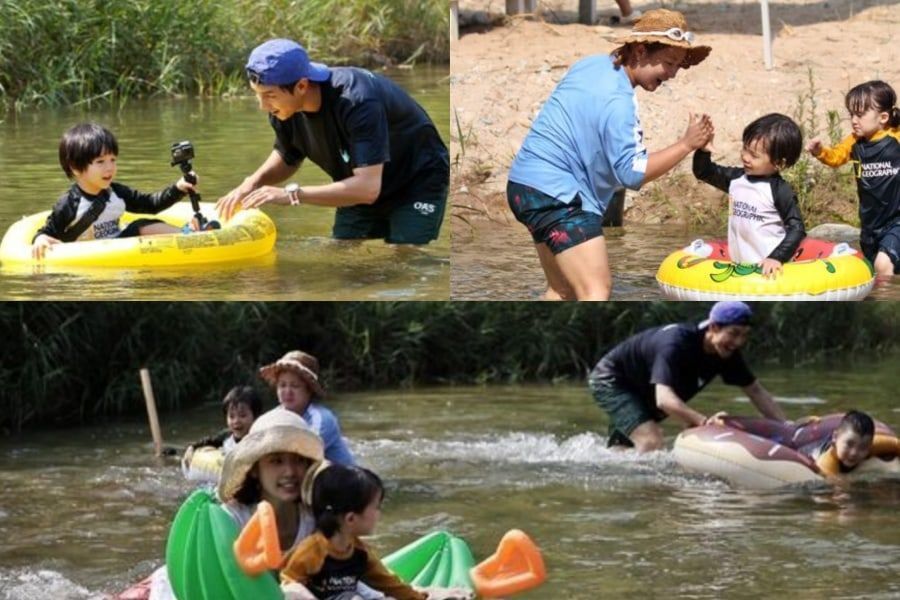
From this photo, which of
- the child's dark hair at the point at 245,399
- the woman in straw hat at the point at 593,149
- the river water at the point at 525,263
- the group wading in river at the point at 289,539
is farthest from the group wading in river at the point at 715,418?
the group wading in river at the point at 289,539

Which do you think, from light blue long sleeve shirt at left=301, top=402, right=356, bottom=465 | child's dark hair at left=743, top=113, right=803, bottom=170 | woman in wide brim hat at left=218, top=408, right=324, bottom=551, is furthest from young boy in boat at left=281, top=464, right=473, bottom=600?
child's dark hair at left=743, top=113, right=803, bottom=170

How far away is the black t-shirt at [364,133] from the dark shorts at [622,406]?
2.20 meters

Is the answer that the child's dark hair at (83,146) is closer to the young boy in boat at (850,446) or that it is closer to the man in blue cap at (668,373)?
the man in blue cap at (668,373)

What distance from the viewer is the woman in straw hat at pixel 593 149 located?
19.2ft

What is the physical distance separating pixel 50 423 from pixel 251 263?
3.76m

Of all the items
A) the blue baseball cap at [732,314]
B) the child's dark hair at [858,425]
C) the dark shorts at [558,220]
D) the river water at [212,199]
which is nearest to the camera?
the dark shorts at [558,220]

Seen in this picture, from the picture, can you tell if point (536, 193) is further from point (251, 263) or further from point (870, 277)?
point (251, 263)

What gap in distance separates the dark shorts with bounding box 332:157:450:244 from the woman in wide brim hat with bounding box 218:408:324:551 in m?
2.29

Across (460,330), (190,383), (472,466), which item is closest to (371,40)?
(460,330)

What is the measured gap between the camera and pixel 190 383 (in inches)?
482

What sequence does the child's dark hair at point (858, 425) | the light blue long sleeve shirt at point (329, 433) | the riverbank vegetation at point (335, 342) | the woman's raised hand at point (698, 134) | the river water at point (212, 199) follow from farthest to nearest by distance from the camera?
the riverbank vegetation at point (335, 342), the child's dark hair at point (858, 425), the river water at point (212, 199), the light blue long sleeve shirt at point (329, 433), the woman's raised hand at point (698, 134)

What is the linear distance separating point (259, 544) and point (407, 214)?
2860 mm

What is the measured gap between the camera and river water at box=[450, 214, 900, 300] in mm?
8156

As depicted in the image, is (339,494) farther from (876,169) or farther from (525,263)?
(525,263)
